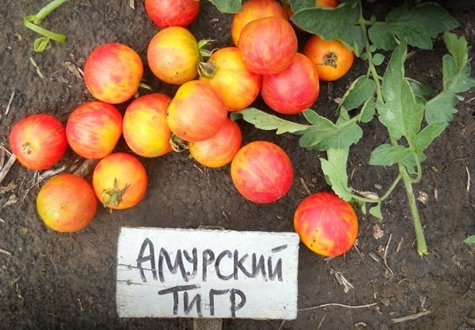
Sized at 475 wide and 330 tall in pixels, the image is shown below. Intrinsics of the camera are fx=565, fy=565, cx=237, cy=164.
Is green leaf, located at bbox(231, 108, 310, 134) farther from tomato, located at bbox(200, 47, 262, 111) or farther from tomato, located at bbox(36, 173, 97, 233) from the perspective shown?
tomato, located at bbox(36, 173, 97, 233)

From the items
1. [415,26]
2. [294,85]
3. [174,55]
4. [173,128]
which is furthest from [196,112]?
[415,26]

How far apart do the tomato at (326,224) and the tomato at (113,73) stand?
676mm

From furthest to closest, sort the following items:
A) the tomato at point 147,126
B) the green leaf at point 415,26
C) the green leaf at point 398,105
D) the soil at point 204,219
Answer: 1. the soil at point 204,219
2. the green leaf at point 415,26
3. the tomato at point 147,126
4. the green leaf at point 398,105

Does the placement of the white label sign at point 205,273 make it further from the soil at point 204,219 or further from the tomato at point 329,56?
the tomato at point 329,56

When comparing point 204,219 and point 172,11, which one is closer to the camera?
point 172,11

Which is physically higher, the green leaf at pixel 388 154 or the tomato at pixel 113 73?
the tomato at pixel 113 73

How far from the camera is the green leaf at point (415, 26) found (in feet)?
5.99

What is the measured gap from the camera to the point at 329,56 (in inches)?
71.4

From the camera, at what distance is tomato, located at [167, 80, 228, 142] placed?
1.63m

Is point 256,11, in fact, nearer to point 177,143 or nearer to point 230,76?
point 230,76

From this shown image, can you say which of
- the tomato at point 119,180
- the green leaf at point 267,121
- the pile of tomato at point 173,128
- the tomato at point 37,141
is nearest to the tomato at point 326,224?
the pile of tomato at point 173,128

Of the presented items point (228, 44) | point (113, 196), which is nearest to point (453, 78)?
point (228, 44)

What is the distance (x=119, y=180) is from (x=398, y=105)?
34.3 inches

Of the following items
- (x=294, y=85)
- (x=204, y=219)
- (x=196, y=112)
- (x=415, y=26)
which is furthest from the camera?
(x=204, y=219)
